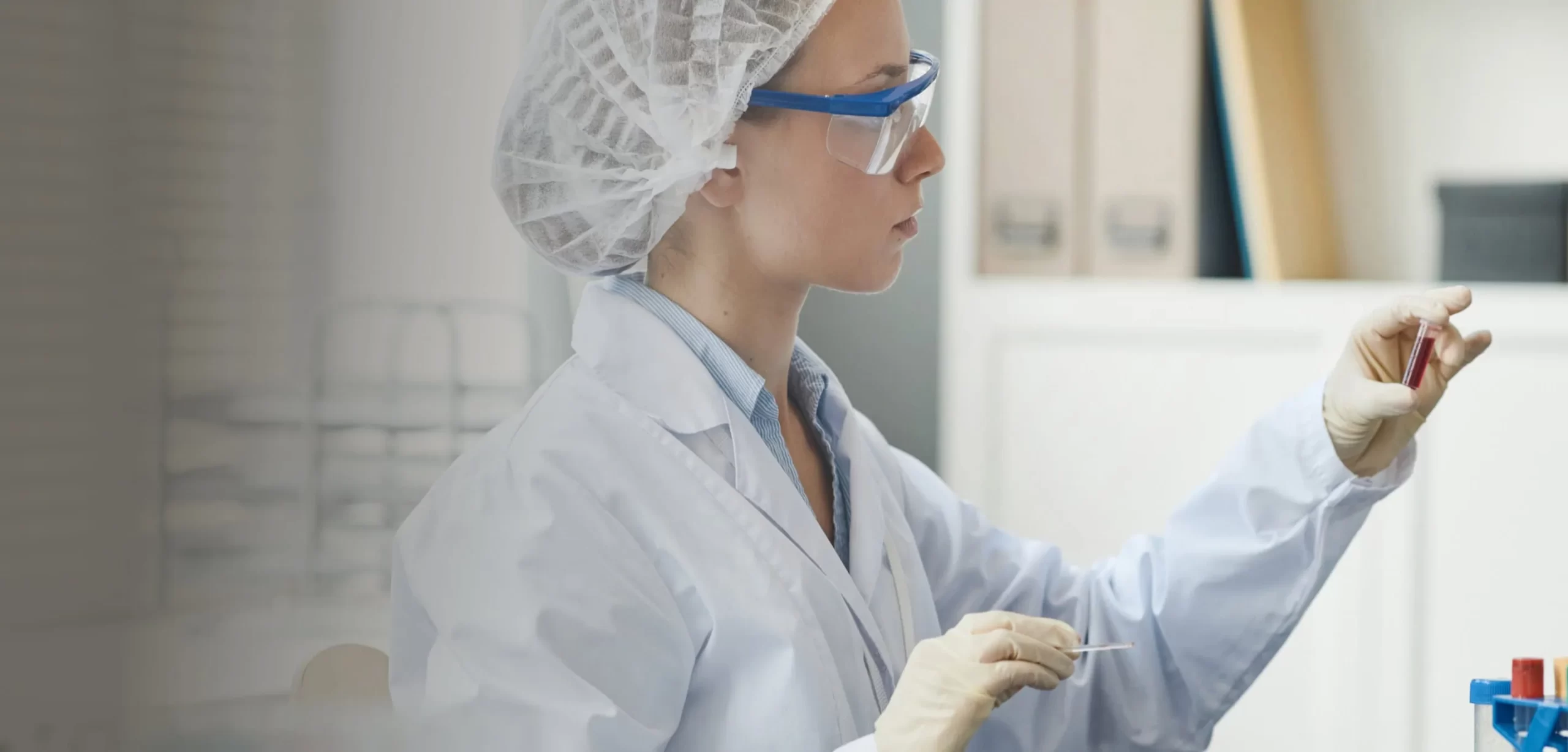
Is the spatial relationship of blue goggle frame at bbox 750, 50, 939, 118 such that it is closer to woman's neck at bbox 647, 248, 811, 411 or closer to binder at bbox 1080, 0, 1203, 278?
woman's neck at bbox 647, 248, 811, 411

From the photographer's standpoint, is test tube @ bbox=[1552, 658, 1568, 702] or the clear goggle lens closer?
test tube @ bbox=[1552, 658, 1568, 702]

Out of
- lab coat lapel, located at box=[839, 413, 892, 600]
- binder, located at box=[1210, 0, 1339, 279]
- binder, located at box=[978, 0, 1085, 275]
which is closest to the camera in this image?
lab coat lapel, located at box=[839, 413, 892, 600]

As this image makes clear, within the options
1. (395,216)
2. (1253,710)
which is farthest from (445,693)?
(1253,710)

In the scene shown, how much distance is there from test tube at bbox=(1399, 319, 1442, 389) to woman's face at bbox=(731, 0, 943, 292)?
41 cm

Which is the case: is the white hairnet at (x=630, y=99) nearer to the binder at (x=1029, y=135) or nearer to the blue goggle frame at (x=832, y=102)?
the blue goggle frame at (x=832, y=102)

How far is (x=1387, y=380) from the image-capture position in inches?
43.1

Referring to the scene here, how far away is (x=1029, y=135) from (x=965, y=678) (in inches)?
47.7

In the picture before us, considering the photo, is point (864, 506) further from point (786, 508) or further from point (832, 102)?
point (832, 102)

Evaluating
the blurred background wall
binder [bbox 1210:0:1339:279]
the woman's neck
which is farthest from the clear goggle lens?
binder [bbox 1210:0:1339:279]

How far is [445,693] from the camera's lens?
2.74 feet

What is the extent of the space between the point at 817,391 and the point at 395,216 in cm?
71

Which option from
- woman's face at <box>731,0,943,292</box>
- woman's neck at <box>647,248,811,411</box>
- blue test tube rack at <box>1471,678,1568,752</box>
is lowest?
blue test tube rack at <box>1471,678,1568,752</box>

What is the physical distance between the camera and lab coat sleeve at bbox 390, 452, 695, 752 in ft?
2.75

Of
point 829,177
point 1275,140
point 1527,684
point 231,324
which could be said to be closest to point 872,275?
point 829,177
